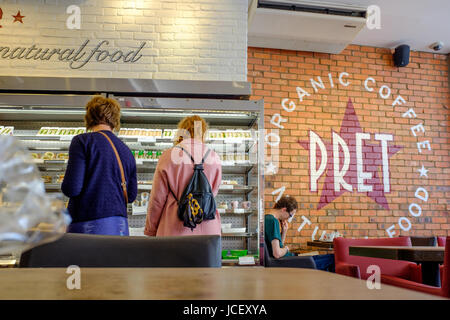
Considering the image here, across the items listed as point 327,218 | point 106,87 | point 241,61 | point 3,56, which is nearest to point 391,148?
point 327,218

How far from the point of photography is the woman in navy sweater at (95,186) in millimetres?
2205

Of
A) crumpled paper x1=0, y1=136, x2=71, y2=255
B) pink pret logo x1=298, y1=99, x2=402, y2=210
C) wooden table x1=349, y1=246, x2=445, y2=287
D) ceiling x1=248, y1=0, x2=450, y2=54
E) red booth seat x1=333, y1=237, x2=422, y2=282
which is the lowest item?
red booth seat x1=333, y1=237, x2=422, y2=282

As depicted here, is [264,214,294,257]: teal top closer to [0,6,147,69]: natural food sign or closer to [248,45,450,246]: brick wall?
[248,45,450,246]: brick wall

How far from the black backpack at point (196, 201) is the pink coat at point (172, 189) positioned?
0.11ft

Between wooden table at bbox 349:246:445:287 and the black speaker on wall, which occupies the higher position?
the black speaker on wall

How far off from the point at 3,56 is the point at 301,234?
13.6 ft

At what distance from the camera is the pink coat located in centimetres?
245

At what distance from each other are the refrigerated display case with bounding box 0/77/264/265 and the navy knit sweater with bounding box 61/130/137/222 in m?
1.43

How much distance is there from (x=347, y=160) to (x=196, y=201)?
363 centimetres

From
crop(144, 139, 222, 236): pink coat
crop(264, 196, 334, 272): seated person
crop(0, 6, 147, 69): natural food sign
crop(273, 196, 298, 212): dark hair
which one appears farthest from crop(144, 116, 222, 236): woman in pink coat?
crop(0, 6, 147, 69): natural food sign

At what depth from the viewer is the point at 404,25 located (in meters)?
5.30

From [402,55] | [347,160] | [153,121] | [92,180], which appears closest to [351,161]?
[347,160]

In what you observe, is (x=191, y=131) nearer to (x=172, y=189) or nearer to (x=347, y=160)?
(x=172, y=189)
